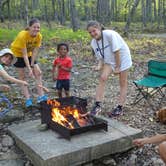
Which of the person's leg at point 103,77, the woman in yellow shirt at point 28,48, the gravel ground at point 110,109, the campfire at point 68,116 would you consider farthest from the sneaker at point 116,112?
the woman in yellow shirt at point 28,48

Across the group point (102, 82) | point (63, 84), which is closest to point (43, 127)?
point (102, 82)

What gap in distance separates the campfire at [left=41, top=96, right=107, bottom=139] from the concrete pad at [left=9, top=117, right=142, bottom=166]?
11 cm

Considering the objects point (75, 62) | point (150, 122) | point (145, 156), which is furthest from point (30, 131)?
point (75, 62)

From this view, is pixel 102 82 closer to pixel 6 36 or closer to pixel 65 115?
pixel 65 115

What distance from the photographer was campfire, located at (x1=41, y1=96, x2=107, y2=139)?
18.5 ft

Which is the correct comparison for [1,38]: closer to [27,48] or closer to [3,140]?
[27,48]

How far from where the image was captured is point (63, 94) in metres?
7.78

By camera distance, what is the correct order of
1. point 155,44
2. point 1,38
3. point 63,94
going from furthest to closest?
1. point 155,44
2. point 1,38
3. point 63,94

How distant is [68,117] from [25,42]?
190cm

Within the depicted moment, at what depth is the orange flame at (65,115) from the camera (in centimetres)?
578

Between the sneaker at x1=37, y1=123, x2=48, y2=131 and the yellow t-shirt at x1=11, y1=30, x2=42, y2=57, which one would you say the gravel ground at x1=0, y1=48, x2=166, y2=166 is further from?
the yellow t-shirt at x1=11, y1=30, x2=42, y2=57

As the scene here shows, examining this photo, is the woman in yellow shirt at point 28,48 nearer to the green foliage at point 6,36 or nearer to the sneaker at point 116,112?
the sneaker at point 116,112

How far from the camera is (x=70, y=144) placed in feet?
17.3

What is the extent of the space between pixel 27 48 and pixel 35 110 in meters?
1.21
